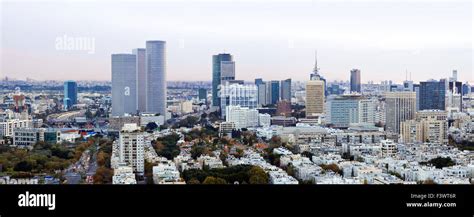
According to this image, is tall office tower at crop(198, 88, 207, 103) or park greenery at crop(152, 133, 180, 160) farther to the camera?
tall office tower at crop(198, 88, 207, 103)

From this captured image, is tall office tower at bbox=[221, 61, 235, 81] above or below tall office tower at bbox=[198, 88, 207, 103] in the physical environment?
above

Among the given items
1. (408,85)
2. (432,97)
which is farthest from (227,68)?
(432,97)

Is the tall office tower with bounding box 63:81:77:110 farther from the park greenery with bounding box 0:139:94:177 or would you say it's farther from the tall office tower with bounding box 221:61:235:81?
the tall office tower with bounding box 221:61:235:81

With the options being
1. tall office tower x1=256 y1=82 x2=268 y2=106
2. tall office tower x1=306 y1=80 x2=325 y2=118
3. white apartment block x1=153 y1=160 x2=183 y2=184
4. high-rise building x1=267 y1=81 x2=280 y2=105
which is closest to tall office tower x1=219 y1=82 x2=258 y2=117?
tall office tower x1=256 y1=82 x2=268 y2=106

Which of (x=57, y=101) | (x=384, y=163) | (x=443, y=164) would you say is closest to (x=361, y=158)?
(x=384, y=163)

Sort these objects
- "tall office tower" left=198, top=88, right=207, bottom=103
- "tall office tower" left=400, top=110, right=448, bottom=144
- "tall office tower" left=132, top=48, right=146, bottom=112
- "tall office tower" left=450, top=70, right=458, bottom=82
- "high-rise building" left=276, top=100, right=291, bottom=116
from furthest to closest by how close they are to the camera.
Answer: "high-rise building" left=276, top=100, right=291, bottom=116
"tall office tower" left=400, top=110, right=448, bottom=144
"tall office tower" left=198, top=88, right=207, bottom=103
"tall office tower" left=450, top=70, right=458, bottom=82
"tall office tower" left=132, top=48, right=146, bottom=112

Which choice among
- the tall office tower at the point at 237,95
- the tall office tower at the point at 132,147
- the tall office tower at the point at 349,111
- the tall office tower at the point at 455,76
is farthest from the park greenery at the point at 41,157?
the tall office tower at the point at 349,111

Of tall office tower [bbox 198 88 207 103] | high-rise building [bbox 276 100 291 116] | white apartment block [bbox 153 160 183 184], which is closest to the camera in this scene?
white apartment block [bbox 153 160 183 184]

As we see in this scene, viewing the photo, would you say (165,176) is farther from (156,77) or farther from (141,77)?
(141,77)
